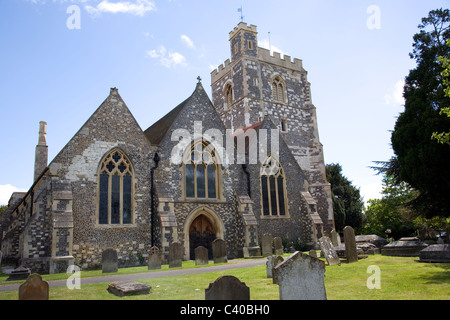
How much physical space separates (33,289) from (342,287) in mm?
6744

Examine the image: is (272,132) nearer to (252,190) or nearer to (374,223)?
(252,190)

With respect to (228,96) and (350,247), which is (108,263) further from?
(228,96)

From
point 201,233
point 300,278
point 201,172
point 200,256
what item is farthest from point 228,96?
point 300,278

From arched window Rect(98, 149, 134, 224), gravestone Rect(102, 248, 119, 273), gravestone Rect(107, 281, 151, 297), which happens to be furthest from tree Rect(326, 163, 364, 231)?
gravestone Rect(107, 281, 151, 297)

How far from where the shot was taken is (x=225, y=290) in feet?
20.0

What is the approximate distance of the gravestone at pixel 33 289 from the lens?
6.82 meters

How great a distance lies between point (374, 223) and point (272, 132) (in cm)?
1992

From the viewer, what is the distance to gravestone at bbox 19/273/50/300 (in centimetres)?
682

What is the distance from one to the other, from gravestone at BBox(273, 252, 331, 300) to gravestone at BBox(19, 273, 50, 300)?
458 cm

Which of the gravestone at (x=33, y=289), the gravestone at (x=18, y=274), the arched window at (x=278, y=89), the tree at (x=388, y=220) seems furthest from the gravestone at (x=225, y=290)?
the tree at (x=388, y=220)

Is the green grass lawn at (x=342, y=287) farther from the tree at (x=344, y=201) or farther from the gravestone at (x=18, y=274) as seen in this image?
the tree at (x=344, y=201)

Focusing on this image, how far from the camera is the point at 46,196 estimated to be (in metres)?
16.2

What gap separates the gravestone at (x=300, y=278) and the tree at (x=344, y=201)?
30090 mm
